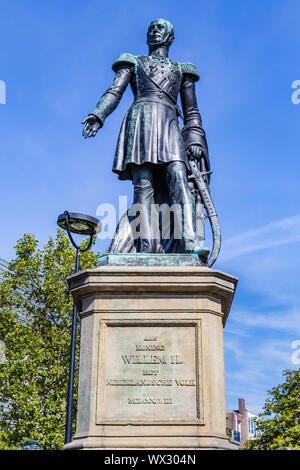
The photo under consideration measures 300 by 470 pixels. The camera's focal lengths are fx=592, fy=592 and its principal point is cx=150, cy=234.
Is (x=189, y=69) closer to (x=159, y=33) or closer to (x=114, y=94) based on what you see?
(x=159, y=33)

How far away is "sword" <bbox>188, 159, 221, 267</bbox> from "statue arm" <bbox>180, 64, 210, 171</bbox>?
245 millimetres

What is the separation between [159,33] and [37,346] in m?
17.5

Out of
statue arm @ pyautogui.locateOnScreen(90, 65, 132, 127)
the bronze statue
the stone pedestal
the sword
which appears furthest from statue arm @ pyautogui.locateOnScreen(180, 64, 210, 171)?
the stone pedestal

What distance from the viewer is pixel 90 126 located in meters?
8.90

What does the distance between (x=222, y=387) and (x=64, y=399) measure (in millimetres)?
17958

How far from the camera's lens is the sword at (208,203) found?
8461 mm

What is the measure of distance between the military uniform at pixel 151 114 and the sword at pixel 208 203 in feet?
1.12

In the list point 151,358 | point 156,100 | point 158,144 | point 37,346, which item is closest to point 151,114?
point 156,100

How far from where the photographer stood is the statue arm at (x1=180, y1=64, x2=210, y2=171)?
9445 millimetres

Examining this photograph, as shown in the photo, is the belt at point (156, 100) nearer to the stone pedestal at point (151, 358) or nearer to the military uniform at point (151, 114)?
the military uniform at point (151, 114)

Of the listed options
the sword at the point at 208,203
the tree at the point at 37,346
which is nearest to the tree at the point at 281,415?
the tree at the point at 37,346

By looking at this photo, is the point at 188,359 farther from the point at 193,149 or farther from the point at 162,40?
the point at 162,40
